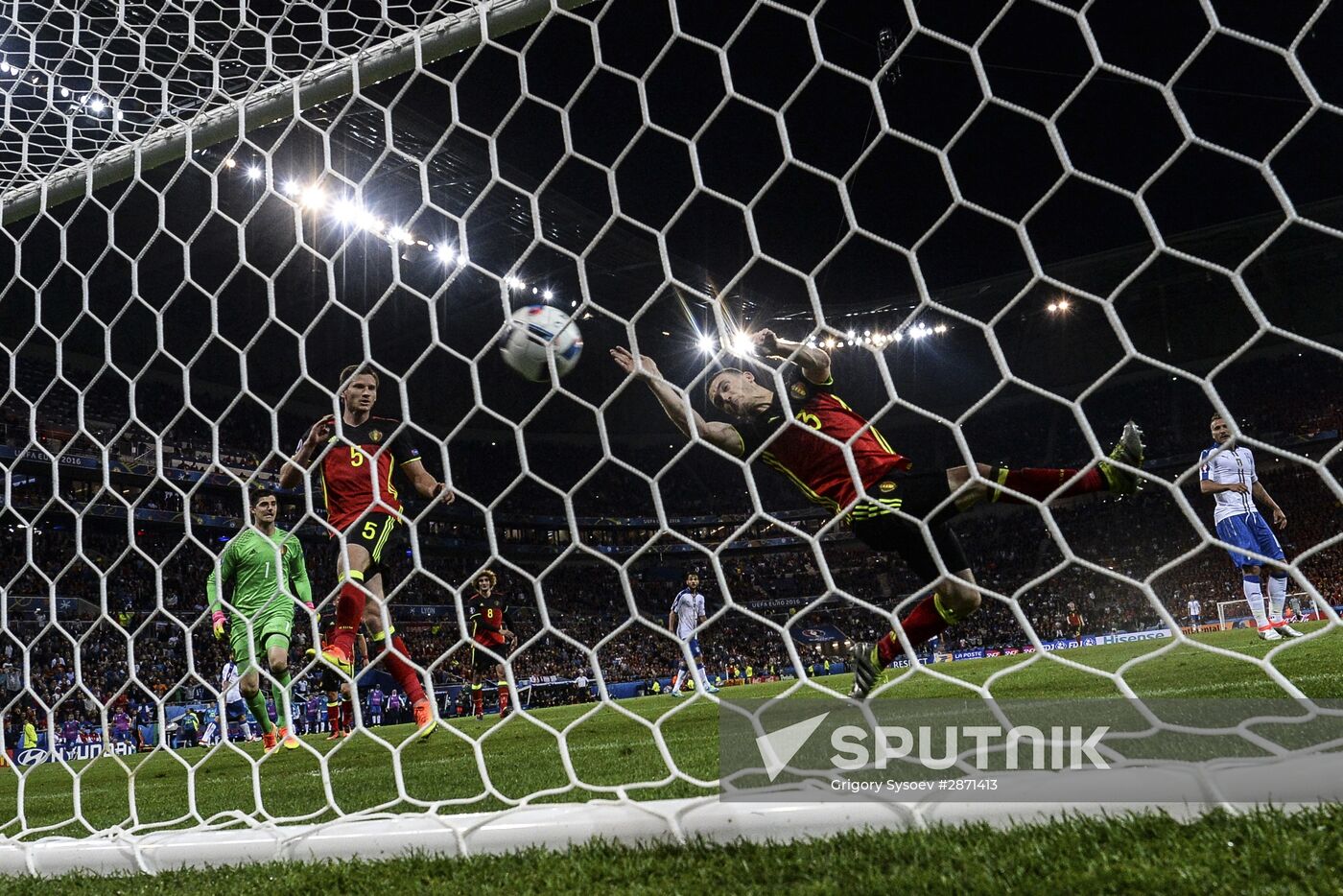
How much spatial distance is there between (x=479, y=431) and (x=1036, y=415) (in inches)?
586

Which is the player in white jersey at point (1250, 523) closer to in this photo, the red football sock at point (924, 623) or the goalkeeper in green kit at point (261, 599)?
the red football sock at point (924, 623)

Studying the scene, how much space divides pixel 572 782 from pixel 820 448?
4.54 feet

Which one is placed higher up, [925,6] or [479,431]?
[925,6]

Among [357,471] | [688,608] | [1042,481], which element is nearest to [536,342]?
[357,471]

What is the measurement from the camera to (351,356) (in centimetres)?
2180

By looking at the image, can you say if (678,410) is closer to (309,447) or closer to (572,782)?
(572,782)

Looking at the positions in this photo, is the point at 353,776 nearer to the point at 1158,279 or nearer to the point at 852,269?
the point at 852,269

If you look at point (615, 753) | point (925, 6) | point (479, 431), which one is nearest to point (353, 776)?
point (615, 753)

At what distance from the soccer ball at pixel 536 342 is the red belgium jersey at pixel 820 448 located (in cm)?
69

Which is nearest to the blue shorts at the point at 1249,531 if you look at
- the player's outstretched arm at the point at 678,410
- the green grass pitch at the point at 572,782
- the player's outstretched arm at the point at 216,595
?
the green grass pitch at the point at 572,782

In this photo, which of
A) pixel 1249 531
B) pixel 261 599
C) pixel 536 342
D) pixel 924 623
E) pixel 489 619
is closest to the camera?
pixel 536 342

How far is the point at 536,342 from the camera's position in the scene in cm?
285

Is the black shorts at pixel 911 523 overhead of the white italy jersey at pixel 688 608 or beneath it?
overhead

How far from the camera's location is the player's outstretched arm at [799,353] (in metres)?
2.11
